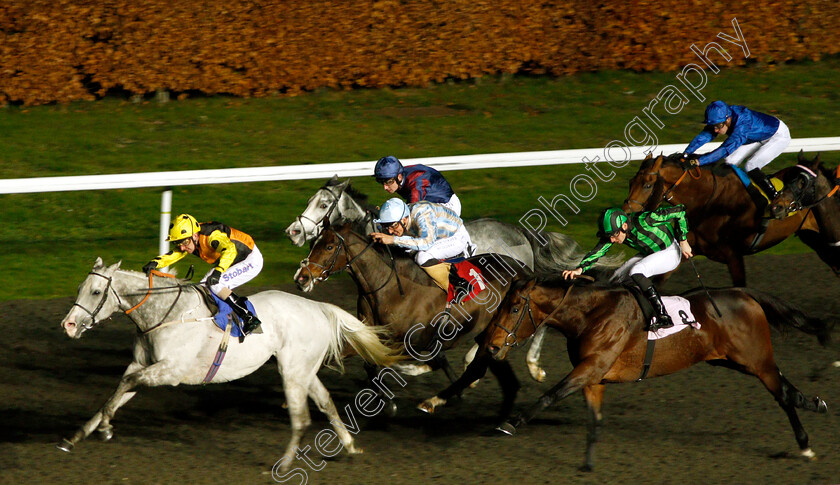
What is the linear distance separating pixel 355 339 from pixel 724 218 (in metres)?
3.35

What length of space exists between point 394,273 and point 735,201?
2.96 m

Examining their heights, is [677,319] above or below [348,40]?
above

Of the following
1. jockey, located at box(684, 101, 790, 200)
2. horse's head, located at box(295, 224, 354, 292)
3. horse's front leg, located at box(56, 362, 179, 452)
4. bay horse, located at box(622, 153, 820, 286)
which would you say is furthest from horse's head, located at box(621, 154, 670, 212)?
horse's front leg, located at box(56, 362, 179, 452)

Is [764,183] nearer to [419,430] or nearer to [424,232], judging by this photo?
[424,232]

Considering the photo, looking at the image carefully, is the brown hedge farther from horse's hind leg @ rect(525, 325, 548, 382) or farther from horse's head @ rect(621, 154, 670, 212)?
horse's hind leg @ rect(525, 325, 548, 382)

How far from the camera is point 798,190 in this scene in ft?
24.9

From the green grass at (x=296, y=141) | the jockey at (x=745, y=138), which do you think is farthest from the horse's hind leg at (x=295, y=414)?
the jockey at (x=745, y=138)

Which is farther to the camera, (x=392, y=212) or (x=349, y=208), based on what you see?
(x=349, y=208)

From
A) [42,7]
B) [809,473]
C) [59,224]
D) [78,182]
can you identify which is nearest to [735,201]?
[809,473]

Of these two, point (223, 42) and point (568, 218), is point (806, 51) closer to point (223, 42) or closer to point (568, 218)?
point (568, 218)

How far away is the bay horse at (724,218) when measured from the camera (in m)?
7.63

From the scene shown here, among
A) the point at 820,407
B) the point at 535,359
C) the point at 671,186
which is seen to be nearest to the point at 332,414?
the point at 535,359

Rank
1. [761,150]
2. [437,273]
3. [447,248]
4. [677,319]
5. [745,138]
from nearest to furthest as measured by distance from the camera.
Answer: [677,319] → [437,273] → [447,248] → [745,138] → [761,150]

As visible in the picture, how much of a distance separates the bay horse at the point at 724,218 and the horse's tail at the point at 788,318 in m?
1.76
